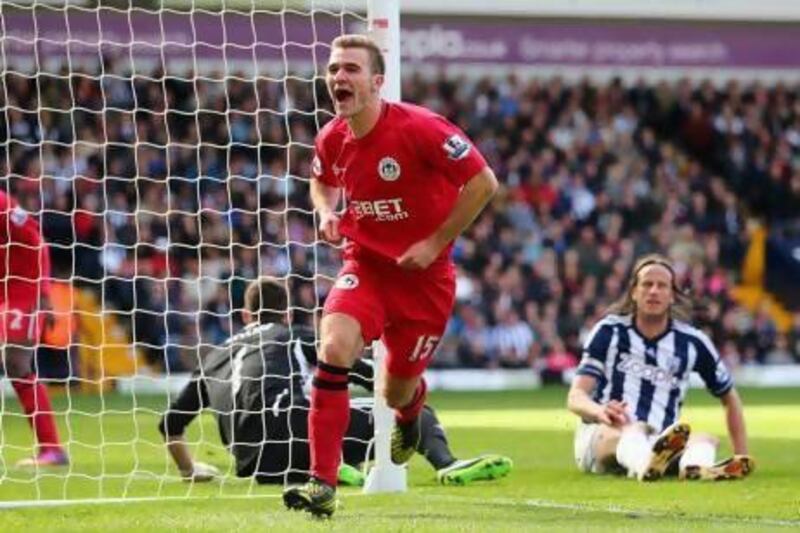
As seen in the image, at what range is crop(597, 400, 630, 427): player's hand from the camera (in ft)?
36.4

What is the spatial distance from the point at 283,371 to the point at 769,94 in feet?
76.2

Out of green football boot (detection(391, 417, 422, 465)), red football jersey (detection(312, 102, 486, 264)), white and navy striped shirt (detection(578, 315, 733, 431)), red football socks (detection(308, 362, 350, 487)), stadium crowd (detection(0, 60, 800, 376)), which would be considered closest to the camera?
red football socks (detection(308, 362, 350, 487))

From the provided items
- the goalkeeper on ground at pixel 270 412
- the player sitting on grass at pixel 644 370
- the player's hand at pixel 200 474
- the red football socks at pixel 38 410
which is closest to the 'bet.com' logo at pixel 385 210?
the goalkeeper on ground at pixel 270 412

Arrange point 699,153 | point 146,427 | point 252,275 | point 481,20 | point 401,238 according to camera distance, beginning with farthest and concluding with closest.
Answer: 1. point 699,153
2. point 481,20
3. point 252,275
4. point 146,427
5. point 401,238

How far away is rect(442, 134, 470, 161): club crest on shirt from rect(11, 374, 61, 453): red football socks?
14.3 feet

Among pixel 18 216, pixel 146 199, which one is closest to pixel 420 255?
pixel 18 216

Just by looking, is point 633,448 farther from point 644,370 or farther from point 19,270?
point 19,270

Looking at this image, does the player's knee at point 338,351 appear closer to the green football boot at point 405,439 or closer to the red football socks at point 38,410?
the green football boot at point 405,439

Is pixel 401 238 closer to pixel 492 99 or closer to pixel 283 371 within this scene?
pixel 283 371

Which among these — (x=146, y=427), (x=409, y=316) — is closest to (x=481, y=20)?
(x=146, y=427)

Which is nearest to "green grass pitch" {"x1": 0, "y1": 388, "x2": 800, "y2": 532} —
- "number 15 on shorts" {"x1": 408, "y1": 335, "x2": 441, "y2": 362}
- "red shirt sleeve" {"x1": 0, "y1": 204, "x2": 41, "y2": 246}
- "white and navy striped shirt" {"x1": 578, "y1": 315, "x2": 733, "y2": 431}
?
"white and navy striped shirt" {"x1": 578, "y1": 315, "x2": 733, "y2": 431}

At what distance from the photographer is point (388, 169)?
28.7 feet

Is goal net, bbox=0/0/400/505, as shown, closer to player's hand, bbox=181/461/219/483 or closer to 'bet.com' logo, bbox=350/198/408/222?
player's hand, bbox=181/461/219/483

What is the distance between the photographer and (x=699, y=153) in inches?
1266
